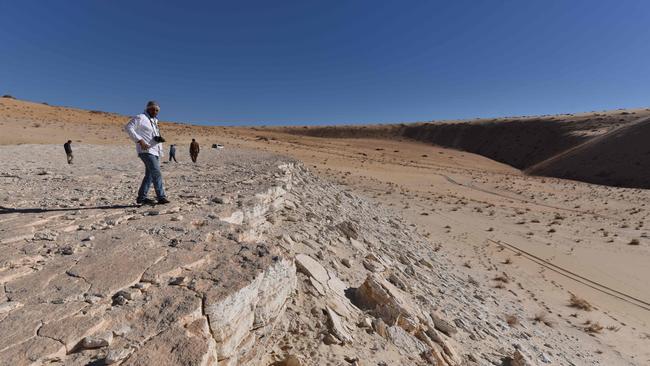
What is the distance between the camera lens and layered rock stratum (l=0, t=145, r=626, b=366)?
9.09ft

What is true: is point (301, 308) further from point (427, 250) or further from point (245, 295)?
point (427, 250)

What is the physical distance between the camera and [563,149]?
196 ft

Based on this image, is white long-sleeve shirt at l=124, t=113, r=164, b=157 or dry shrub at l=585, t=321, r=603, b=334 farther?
dry shrub at l=585, t=321, r=603, b=334

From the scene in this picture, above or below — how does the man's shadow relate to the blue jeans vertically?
below

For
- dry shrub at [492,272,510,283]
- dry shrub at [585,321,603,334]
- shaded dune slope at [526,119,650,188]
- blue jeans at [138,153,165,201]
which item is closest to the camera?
blue jeans at [138,153,165,201]

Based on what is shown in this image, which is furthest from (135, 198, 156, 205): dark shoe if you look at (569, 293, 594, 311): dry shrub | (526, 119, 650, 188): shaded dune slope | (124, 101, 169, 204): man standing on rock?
(526, 119, 650, 188): shaded dune slope

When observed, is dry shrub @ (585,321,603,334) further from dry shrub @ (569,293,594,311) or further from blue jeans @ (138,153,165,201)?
blue jeans @ (138,153,165,201)

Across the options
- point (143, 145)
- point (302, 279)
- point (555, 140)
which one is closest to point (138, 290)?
point (302, 279)

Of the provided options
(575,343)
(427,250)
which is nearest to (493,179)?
(427,250)

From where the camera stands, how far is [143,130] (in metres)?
5.67

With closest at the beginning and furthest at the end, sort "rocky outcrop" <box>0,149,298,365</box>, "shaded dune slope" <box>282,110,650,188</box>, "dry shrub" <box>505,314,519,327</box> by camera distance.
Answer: "rocky outcrop" <box>0,149,298,365</box>
"dry shrub" <box>505,314,519,327</box>
"shaded dune slope" <box>282,110,650,188</box>

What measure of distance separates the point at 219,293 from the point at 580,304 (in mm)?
9719

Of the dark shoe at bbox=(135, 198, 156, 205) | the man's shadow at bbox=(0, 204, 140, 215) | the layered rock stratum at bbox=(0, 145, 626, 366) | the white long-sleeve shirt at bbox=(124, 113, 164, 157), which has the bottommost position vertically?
the layered rock stratum at bbox=(0, 145, 626, 366)

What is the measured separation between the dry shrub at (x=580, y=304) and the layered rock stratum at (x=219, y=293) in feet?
6.13
